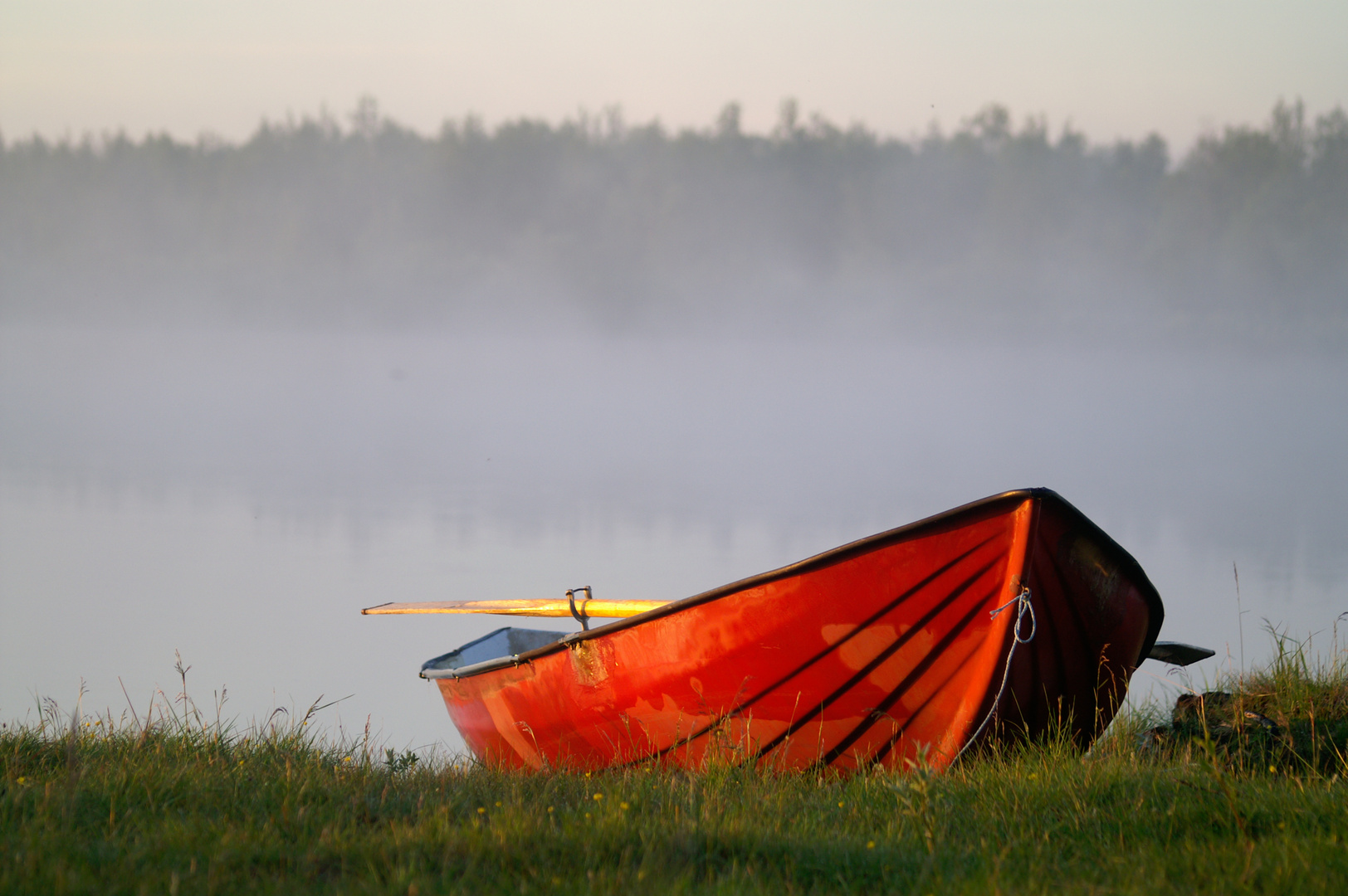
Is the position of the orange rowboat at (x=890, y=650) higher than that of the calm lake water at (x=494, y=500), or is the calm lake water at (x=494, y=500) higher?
the orange rowboat at (x=890, y=650)

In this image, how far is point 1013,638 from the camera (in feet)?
11.1

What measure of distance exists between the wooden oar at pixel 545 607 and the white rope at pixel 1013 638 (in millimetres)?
1336

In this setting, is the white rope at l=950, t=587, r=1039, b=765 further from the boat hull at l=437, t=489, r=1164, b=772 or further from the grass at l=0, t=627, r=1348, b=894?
the grass at l=0, t=627, r=1348, b=894

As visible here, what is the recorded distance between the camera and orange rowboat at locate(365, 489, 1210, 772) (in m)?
3.30

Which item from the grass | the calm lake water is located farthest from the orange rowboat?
the calm lake water

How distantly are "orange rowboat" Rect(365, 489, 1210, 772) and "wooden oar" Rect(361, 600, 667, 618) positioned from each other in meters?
0.61

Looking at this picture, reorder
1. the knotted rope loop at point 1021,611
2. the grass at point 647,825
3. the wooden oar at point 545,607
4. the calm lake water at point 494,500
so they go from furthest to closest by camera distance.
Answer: the calm lake water at point 494,500 → the wooden oar at point 545,607 → the knotted rope loop at point 1021,611 → the grass at point 647,825

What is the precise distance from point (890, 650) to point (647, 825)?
4.40ft

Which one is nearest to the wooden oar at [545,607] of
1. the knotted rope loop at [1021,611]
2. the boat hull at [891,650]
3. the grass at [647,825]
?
the boat hull at [891,650]

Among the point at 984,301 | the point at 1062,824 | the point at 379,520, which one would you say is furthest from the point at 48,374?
the point at 1062,824

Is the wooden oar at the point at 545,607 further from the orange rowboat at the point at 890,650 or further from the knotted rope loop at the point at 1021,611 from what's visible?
the knotted rope loop at the point at 1021,611

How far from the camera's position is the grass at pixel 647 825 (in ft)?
6.92

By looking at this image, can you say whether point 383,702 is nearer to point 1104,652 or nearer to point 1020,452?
point 1104,652

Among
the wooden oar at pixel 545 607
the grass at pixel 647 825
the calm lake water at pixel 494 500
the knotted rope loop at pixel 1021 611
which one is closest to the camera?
the grass at pixel 647 825
